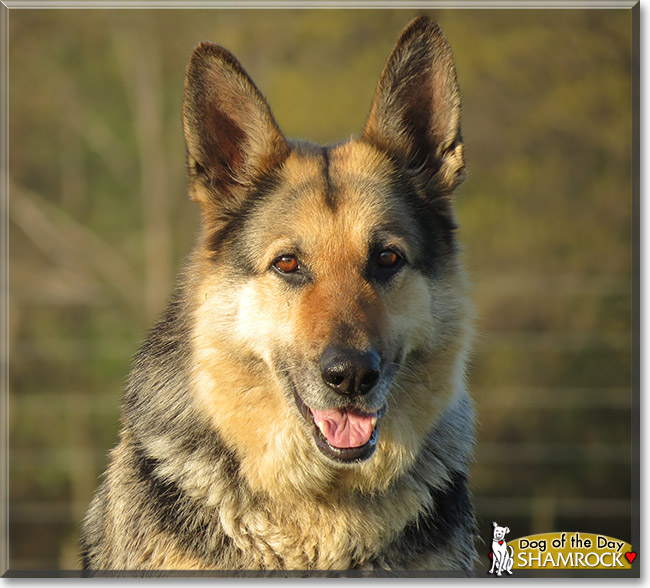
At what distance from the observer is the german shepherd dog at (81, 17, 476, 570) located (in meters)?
3.14

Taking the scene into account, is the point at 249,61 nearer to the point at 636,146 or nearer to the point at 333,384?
the point at 636,146

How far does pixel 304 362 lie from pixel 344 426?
0.29 meters

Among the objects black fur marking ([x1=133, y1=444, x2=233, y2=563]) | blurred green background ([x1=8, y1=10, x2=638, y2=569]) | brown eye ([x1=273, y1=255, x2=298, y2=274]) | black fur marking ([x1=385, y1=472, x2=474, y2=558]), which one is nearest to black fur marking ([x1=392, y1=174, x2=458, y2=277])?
brown eye ([x1=273, y1=255, x2=298, y2=274])

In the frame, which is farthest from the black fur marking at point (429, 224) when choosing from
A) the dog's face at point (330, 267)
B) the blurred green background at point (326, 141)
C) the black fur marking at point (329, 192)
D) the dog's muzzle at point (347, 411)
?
the blurred green background at point (326, 141)

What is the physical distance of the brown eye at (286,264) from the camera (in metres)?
3.31

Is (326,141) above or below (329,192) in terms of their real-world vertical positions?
above

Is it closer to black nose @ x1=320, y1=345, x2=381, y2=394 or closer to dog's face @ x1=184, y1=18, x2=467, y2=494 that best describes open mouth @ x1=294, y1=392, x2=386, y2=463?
dog's face @ x1=184, y1=18, x2=467, y2=494

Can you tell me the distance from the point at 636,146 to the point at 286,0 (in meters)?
2.28

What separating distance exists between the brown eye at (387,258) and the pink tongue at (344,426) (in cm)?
62

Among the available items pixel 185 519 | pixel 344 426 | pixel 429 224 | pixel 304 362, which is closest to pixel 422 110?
pixel 429 224

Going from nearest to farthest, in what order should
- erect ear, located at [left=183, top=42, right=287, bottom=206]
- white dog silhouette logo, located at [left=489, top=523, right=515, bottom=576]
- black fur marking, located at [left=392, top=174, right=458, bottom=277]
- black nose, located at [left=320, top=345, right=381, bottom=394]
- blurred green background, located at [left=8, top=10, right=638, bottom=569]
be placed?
1. black nose, located at [left=320, top=345, right=381, bottom=394]
2. erect ear, located at [left=183, top=42, right=287, bottom=206]
3. black fur marking, located at [left=392, top=174, right=458, bottom=277]
4. white dog silhouette logo, located at [left=489, top=523, right=515, bottom=576]
5. blurred green background, located at [left=8, top=10, right=638, bottom=569]

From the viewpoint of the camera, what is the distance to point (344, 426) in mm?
3109

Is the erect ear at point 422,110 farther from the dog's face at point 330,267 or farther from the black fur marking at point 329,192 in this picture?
the black fur marking at point 329,192

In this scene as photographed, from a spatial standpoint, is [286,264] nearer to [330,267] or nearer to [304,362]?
[330,267]
